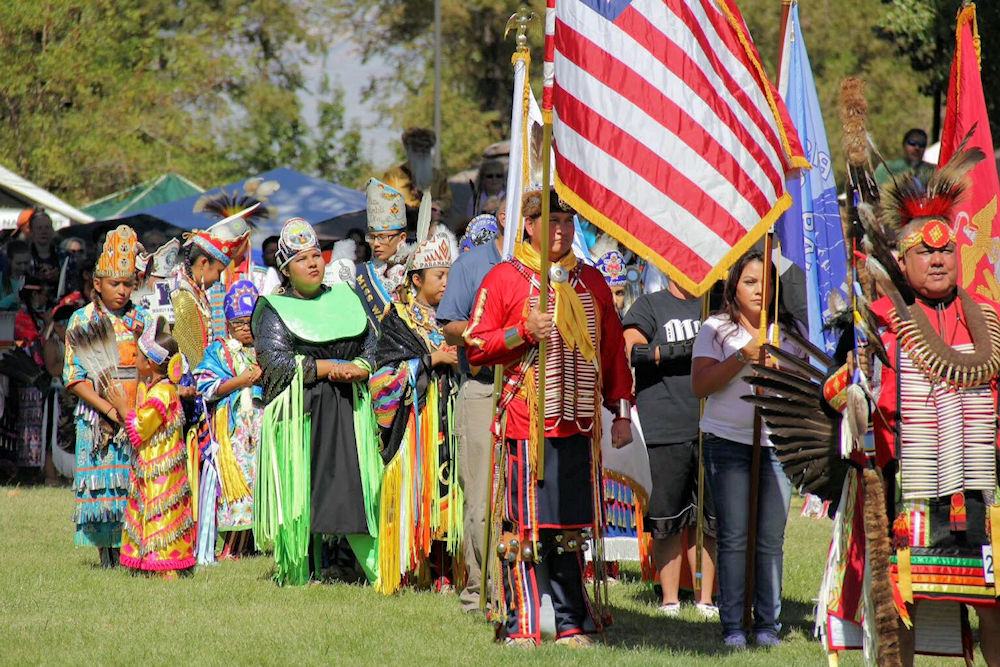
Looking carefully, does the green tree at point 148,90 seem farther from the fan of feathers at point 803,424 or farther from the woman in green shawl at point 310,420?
the fan of feathers at point 803,424

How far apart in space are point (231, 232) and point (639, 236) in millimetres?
4598

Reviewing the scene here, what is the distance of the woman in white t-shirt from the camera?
246 inches

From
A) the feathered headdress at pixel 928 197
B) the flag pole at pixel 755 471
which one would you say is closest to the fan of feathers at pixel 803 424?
the flag pole at pixel 755 471

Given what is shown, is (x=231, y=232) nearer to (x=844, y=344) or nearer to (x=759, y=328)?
(x=759, y=328)

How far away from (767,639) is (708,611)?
799mm

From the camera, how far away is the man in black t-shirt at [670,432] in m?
7.17

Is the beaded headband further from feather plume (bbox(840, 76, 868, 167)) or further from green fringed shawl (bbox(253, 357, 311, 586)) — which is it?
green fringed shawl (bbox(253, 357, 311, 586))

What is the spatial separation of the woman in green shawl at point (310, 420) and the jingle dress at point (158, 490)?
45cm

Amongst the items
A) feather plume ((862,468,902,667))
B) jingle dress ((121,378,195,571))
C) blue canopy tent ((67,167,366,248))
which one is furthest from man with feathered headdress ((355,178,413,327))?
blue canopy tent ((67,167,366,248))

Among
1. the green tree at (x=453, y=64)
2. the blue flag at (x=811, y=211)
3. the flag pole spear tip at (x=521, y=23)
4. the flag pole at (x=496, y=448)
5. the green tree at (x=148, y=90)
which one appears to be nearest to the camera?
the flag pole at (x=496, y=448)

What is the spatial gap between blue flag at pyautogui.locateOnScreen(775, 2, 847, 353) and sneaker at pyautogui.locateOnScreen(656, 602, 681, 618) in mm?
1511

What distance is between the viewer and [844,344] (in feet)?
17.2

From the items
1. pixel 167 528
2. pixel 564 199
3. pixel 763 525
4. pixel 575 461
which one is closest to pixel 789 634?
pixel 763 525

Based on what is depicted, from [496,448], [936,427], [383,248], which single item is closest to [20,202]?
[383,248]
